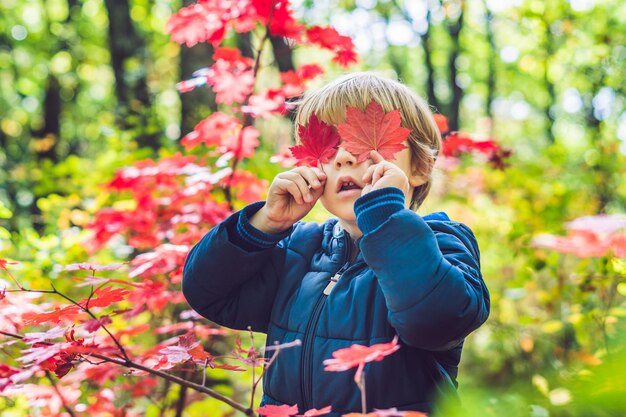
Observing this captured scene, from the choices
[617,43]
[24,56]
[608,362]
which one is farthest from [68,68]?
[608,362]

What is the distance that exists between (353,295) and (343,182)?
0.29m

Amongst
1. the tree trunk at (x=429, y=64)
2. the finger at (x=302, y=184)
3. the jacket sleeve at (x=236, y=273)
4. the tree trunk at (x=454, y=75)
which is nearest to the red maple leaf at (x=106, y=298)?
the jacket sleeve at (x=236, y=273)

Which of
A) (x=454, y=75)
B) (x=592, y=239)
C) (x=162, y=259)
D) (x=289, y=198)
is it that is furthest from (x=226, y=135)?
(x=454, y=75)

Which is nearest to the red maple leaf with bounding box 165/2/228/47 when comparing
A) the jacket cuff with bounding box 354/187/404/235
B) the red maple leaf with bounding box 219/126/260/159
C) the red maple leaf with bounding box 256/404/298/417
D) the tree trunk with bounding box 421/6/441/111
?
the red maple leaf with bounding box 219/126/260/159

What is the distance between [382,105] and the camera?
145cm

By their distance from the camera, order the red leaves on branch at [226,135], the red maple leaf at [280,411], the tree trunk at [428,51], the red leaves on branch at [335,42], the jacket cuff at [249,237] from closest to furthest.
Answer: the red maple leaf at [280,411], the jacket cuff at [249,237], the red leaves on branch at [335,42], the red leaves on branch at [226,135], the tree trunk at [428,51]

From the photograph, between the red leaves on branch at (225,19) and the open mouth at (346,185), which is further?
the red leaves on branch at (225,19)

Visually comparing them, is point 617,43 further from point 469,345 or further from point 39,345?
point 39,345

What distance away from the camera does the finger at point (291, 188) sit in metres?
1.38

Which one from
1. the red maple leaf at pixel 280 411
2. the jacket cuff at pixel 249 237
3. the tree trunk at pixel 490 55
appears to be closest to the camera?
the red maple leaf at pixel 280 411

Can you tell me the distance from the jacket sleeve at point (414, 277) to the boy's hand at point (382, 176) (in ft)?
0.11

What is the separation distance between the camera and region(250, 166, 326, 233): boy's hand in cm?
138

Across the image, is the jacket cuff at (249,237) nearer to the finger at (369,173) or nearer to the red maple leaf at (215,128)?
the finger at (369,173)

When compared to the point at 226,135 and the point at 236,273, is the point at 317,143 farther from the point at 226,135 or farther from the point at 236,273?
the point at 226,135
